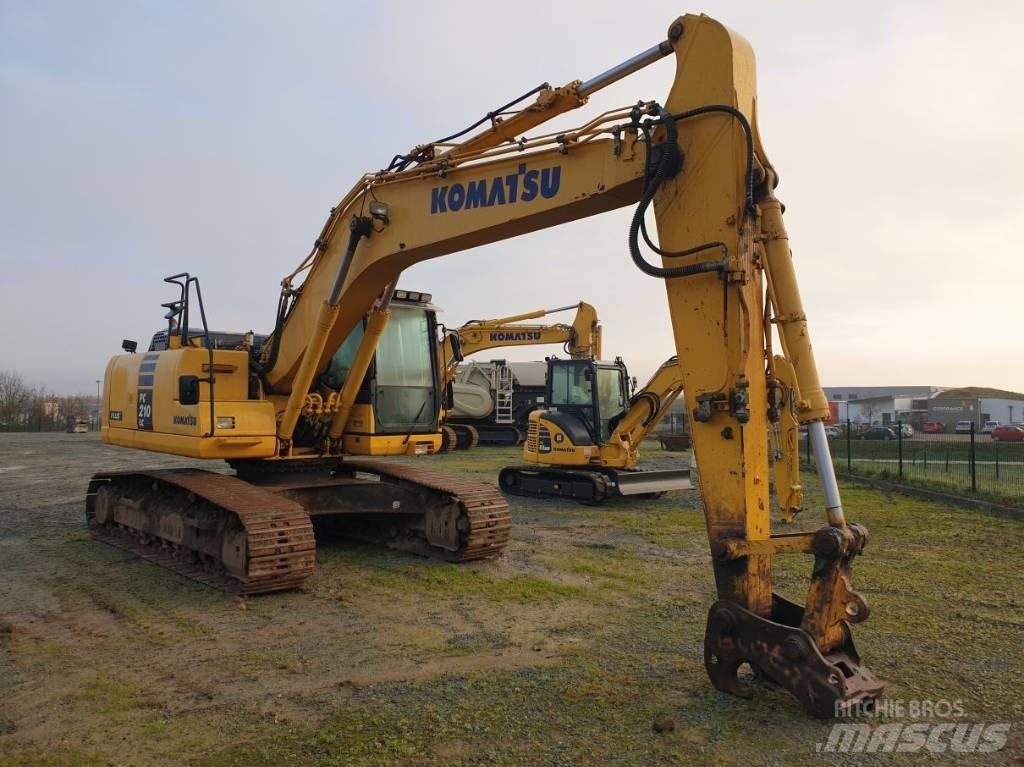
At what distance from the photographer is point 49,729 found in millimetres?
3930

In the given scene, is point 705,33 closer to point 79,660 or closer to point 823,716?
point 823,716

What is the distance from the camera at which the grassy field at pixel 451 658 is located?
12.1ft

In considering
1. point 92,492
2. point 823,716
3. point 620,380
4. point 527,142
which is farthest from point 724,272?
point 620,380

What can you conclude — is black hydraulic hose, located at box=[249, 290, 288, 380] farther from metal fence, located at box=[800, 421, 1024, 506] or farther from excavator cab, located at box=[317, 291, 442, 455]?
metal fence, located at box=[800, 421, 1024, 506]

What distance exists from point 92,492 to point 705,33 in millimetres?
8712

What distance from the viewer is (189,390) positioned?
24.4 ft

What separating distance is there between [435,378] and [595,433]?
5.10 metres

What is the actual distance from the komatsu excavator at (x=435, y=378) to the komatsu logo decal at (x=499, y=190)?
16mm

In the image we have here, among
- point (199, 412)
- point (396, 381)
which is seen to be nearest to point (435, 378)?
point (396, 381)

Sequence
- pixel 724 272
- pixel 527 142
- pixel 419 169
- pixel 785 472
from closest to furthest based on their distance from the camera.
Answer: pixel 724 272
pixel 527 142
pixel 419 169
pixel 785 472

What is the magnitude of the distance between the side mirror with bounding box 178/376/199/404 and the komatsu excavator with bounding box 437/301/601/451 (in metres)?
2.51

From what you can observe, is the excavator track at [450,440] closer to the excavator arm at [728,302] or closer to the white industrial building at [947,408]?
the excavator arm at [728,302]

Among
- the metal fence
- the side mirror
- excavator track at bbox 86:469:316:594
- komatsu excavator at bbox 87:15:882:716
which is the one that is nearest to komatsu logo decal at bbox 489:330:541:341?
the metal fence

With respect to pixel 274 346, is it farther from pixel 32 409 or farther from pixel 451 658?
pixel 32 409
